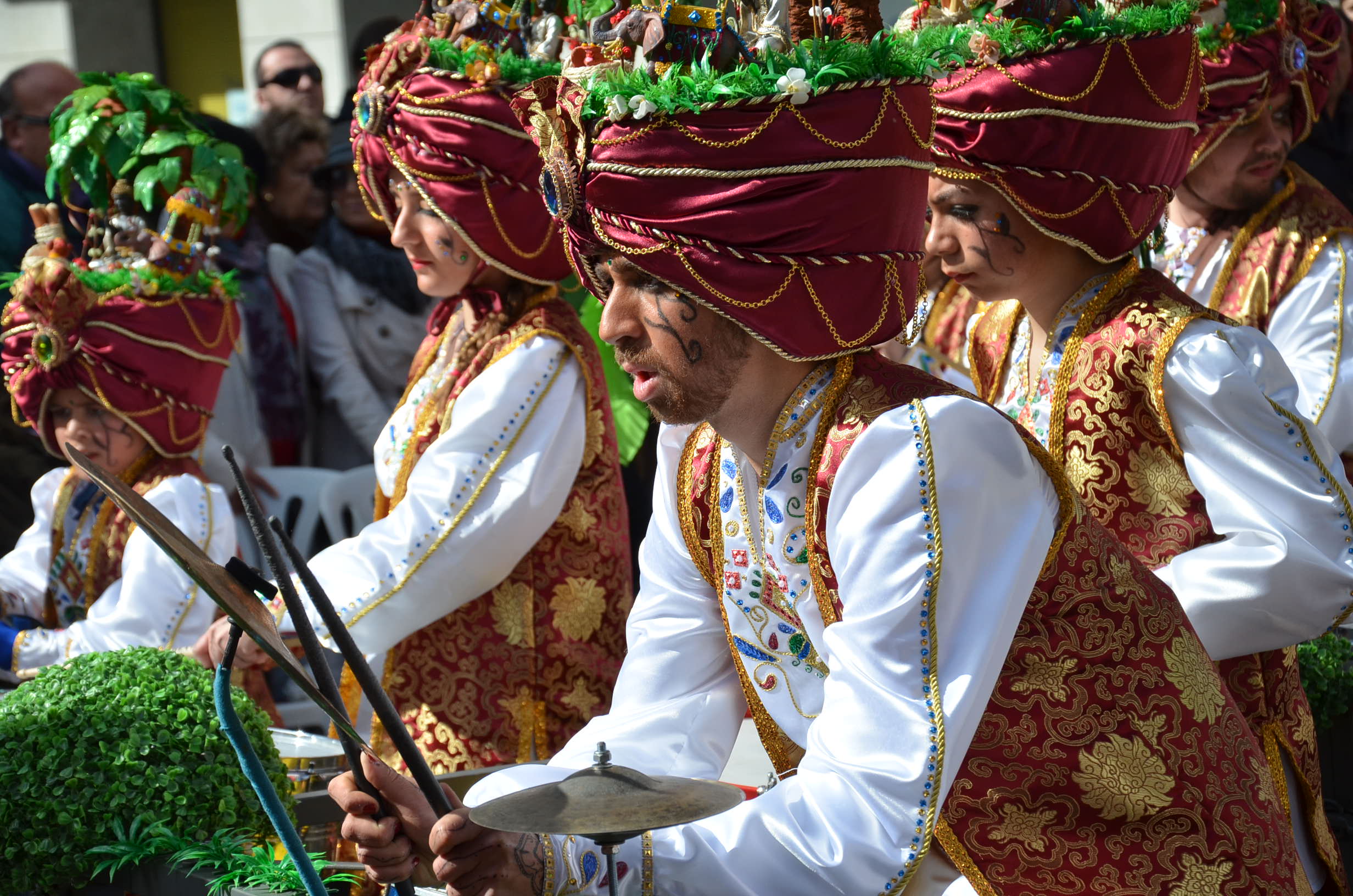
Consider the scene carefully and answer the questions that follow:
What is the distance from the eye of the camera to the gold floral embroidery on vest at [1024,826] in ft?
6.57

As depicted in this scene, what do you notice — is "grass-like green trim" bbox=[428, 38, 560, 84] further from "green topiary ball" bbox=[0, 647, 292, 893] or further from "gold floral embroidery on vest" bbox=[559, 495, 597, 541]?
"green topiary ball" bbox=[0, 647, 292, 893]

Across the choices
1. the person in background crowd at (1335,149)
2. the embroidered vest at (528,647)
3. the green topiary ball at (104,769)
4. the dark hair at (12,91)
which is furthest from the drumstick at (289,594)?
the dark hair at (12,91)

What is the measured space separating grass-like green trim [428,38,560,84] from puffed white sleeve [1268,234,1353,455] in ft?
6.39

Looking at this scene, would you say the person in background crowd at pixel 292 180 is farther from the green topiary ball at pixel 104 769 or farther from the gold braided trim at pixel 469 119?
the green topiary ball at pixel 104 769

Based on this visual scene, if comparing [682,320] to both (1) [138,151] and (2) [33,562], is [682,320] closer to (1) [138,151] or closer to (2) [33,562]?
(1) [138,151]

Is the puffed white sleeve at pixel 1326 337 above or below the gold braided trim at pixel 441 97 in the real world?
A: below

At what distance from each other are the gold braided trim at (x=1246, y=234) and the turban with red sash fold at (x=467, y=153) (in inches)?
66.1

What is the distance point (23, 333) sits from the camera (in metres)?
4.32

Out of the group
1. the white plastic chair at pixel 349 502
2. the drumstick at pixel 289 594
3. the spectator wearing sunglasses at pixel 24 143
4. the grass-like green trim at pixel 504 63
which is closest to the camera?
the drumstick at pixel 289 594

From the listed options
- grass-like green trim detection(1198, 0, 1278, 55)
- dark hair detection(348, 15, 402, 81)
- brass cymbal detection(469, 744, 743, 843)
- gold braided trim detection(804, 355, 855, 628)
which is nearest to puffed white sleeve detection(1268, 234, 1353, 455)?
grass-like green trim detection(1198, 0, 1278, 55)

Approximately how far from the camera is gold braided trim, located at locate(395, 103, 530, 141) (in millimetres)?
3508

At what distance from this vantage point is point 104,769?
8.23ft

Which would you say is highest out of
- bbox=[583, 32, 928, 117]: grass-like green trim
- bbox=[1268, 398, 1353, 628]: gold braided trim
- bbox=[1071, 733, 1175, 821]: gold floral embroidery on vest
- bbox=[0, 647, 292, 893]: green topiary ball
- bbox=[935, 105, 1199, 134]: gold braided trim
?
bbox=[583, 32, 928, 117]: grass-like green trim

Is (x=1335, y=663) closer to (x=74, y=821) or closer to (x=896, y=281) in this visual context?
(x=896, y=281)
